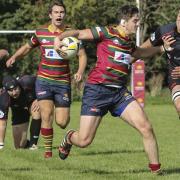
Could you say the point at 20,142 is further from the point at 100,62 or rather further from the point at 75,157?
the point at 100,62

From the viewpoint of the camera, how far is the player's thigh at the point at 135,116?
Result: 28.9 feet

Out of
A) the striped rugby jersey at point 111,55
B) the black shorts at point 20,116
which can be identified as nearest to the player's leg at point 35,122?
the black shorts at point 20,116

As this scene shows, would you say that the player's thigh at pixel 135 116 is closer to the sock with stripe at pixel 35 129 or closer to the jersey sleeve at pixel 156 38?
the jersey sleeve at pixel 156 38

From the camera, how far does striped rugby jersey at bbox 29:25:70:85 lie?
35.5 ft

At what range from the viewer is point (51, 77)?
10945mm

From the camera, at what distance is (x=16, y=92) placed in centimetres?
1274

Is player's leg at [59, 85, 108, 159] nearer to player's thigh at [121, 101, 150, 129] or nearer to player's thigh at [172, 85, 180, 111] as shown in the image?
player's thigh at [121, 101, 150, 129]

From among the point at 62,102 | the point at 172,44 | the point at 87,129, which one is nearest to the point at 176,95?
the point at 172,44

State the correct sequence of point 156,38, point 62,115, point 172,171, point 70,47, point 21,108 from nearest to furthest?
point 70,47, point 172,171, point 156,38, point 62,115, point 21,108

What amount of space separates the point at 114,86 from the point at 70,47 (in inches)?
33.0

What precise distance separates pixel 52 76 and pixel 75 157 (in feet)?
4.65

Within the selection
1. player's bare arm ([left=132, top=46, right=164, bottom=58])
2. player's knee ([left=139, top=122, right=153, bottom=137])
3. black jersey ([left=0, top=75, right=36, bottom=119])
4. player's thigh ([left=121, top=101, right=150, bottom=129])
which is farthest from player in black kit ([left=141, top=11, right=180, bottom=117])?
black jersey ([left=0, top=75, right=36, bottom=119])

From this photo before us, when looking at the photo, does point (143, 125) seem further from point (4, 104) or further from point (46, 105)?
point (4, 104)

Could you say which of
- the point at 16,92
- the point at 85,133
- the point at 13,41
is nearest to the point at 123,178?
the point at 85,133
